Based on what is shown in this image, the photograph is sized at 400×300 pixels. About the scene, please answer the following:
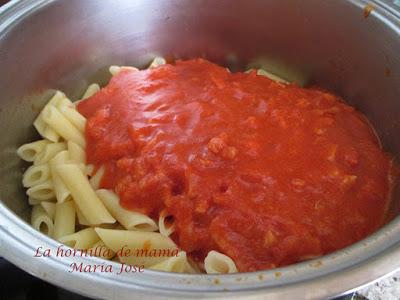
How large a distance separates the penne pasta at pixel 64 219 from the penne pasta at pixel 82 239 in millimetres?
52

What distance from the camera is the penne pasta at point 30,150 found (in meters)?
1.89

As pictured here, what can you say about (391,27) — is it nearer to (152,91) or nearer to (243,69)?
(243,69)

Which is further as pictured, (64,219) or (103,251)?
(64,219)

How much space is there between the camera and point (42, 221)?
170cm

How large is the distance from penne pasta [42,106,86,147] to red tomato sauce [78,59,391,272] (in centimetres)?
4

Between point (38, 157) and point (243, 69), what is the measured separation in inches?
42.3

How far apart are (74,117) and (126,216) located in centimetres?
55

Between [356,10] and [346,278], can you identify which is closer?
[346,278]

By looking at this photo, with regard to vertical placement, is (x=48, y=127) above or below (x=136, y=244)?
above

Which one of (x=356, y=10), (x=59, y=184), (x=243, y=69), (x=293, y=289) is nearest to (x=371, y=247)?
(x=293, y=289)

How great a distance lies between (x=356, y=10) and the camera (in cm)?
201

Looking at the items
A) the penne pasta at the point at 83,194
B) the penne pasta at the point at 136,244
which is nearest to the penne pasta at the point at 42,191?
the penne pasta at the point at 83,194

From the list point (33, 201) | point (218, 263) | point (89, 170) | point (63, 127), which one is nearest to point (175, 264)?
point (218, 263)

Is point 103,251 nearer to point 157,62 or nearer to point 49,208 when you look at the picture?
point 49,208
